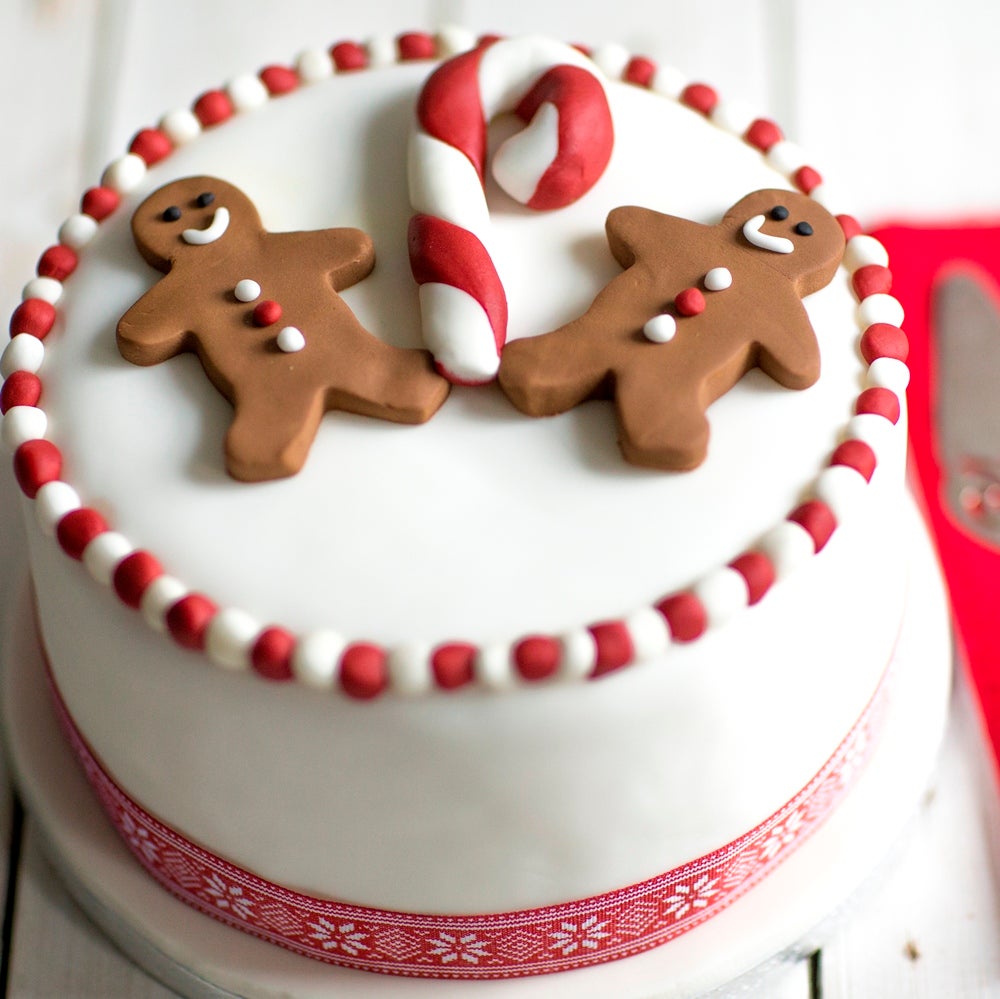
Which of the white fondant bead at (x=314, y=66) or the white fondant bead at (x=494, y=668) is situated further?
the white fondant bead at (x=314, y=66)

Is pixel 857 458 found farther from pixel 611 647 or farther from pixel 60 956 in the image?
pixel 60 956

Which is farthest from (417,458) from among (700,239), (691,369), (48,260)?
(48,260)

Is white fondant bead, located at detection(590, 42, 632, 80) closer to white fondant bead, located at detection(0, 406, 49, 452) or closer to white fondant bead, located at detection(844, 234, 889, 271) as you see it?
white fondant bead, located at detection(844, 234, 889, 271)

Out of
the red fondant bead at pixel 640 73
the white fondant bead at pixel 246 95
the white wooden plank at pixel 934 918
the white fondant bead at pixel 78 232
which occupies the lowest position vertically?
the white wooden plank at pixel 934 918

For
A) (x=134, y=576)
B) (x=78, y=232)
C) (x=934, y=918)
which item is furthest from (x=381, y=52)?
(x=934, y=918)

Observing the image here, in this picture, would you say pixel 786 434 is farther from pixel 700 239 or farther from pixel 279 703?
pixel 279 703

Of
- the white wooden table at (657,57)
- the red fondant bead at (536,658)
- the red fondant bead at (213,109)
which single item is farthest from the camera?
the white wooden table at (657,57)

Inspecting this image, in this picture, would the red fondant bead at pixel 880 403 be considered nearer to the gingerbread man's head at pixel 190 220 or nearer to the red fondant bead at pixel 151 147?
the gingerbread man's head at pixel 190 220

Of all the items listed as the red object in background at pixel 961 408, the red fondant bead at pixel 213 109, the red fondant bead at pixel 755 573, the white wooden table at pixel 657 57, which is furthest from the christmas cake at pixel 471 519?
the white wooden table at pixel 657 57

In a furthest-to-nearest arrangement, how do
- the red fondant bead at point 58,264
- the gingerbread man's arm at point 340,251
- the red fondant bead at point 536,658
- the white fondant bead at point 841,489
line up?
the red fondant bead at point 58,264 < the gingerbread man's arm at point 340,251 < the white fondant bead at point 841,489 < the red fondant bead at point 536,658
